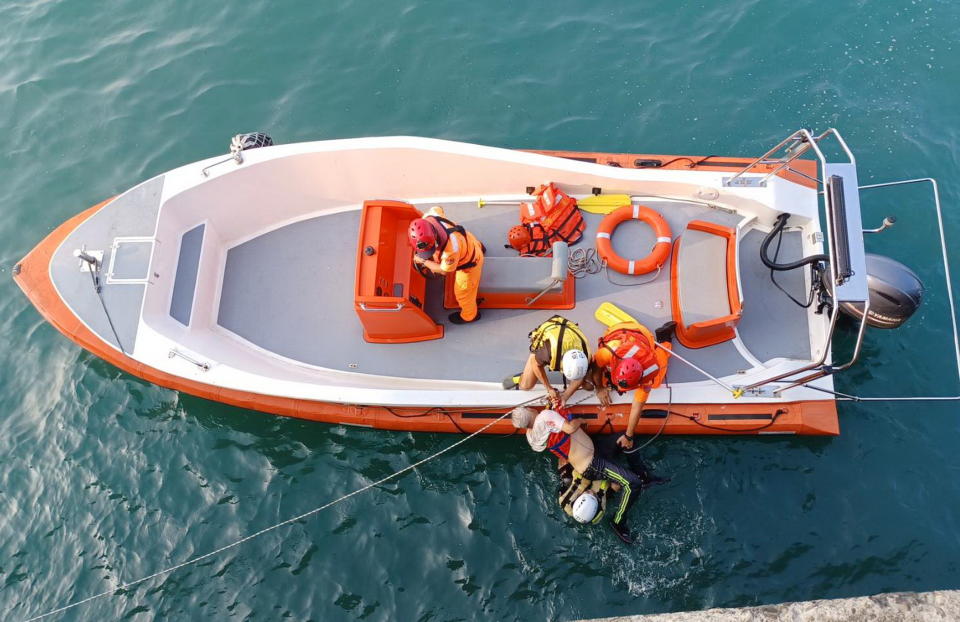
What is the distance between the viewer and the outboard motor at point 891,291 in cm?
408

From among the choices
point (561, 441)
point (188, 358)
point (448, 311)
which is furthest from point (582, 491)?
point (188, 358)

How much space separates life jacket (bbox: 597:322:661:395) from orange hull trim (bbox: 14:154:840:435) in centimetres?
51

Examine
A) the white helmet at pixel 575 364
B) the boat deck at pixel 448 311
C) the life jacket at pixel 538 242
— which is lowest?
the boat deck at pixel 448 311

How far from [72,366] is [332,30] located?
4477 millimetres

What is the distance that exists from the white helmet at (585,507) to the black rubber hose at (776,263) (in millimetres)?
2138

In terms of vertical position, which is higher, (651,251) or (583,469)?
(651,251)

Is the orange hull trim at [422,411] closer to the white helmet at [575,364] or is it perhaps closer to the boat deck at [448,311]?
the boat deck at [448,311]

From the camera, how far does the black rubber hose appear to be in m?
4.24

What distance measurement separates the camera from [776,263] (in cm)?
460

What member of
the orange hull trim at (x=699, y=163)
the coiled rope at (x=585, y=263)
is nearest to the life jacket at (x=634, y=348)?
the coiled rope at (x=585, y=263)

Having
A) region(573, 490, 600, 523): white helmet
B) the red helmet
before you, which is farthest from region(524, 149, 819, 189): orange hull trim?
region(573, 490, 600, 523): white helmet

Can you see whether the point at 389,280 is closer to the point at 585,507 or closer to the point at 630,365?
the point at 630,365

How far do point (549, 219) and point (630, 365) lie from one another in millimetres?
1500

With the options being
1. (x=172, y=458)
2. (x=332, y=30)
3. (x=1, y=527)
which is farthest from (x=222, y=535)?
(x=332, y=30)
